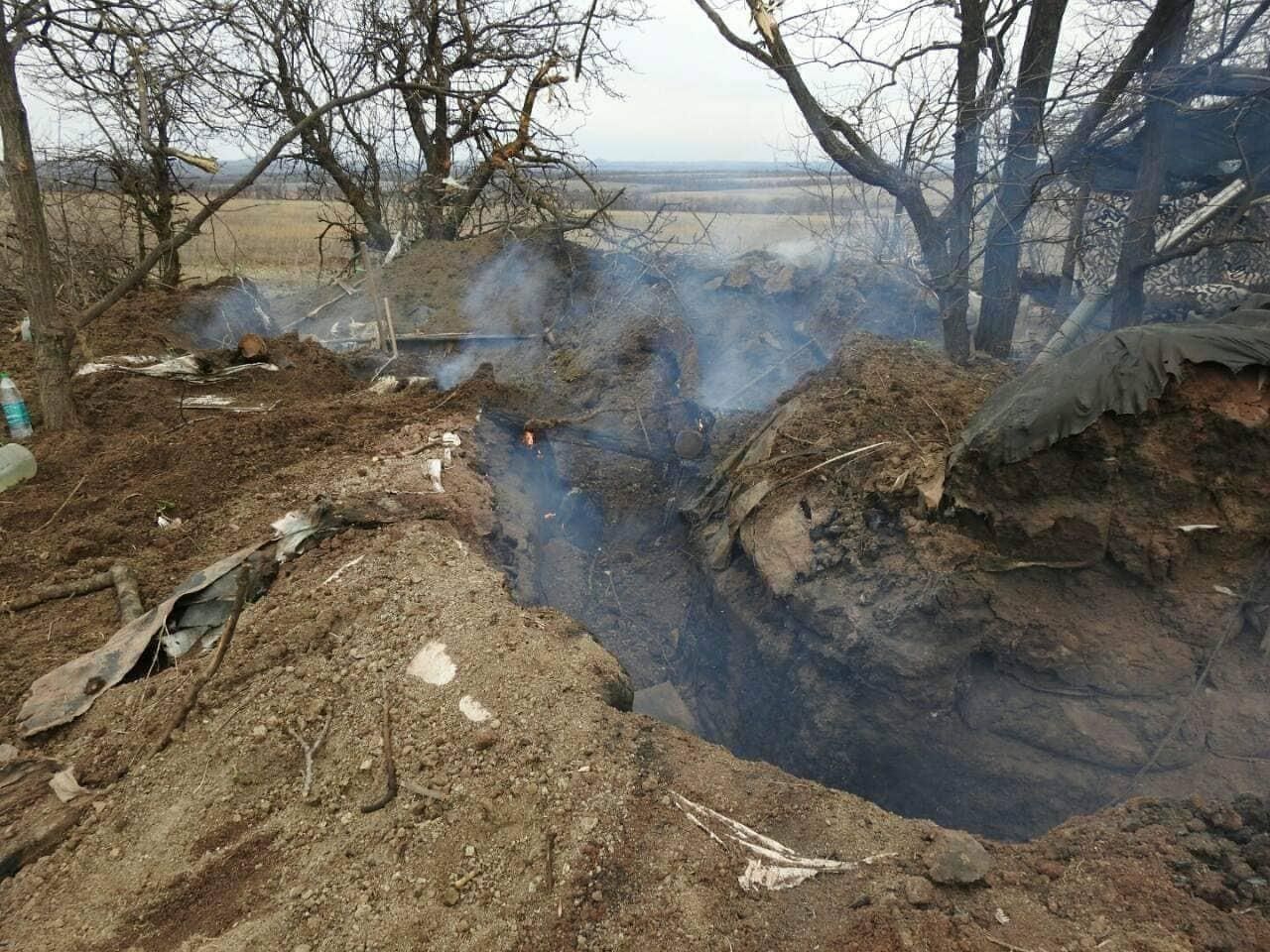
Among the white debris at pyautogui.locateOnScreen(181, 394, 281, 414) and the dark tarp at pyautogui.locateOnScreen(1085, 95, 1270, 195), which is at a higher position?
the dark tarp at pyautogui.locateOnScreen(1085, 95, 1270, 195)

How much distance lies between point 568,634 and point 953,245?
17.7ft

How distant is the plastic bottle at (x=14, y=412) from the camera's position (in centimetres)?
500

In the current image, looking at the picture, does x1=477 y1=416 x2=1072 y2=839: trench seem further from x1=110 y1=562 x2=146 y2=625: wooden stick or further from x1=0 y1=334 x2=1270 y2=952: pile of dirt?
x1=110 y1=562 x2=146 y2=625: wooden stick

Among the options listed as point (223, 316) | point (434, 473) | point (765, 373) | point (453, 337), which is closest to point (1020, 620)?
point (434, 473)

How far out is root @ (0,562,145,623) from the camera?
3434 millimetres

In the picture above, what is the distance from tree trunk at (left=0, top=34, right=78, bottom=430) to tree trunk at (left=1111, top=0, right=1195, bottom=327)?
7.55 meters

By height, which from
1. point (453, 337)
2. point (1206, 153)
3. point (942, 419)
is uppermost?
point (1206, 153)

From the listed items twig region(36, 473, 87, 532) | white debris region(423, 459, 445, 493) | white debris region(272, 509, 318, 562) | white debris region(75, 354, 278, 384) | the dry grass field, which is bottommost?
white debris region(272, 509, 318, 562)

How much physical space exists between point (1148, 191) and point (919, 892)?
5.85 meters

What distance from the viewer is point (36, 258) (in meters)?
4.80

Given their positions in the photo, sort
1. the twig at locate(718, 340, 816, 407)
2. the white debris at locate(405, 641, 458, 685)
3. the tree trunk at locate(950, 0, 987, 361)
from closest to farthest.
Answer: the white debris at locate(405, 641, 458, 685) < the tree trunk at locate(950, 0, 987, 361) < the twig at locate(718, 340, 816, 407)

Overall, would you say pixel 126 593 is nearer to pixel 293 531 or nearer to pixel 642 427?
pixel 293 531

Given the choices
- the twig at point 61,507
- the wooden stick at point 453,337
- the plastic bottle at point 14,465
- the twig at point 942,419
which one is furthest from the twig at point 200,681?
the wooden stick at point 453,337

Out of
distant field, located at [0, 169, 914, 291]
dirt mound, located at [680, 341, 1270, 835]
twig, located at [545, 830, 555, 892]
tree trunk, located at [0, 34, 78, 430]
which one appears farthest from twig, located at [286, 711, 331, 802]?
distant field, located at [0, 169, 914, 291]
